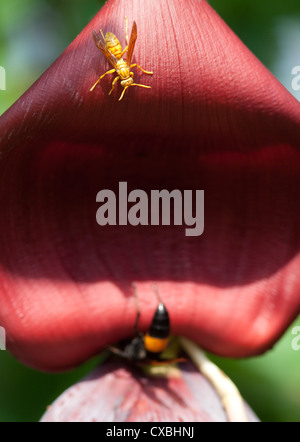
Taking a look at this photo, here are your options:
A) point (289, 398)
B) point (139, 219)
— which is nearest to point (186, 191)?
point (139, 219)

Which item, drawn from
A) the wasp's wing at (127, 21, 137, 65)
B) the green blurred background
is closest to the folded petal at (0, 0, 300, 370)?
the wasp's wing at (127, 21, 137, 65)

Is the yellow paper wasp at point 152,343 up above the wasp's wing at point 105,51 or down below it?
below

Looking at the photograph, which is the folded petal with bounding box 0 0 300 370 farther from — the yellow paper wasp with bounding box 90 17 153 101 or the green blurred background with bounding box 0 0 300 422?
the green blurred background with bounding box 0 0 300 422

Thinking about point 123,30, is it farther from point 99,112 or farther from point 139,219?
point 139,219

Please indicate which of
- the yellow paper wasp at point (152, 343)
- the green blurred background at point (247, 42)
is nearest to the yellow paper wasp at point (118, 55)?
the yellow paper wasp at point (152, 343)

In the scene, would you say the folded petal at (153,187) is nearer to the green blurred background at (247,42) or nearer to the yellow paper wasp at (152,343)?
the yellow paper wasp at (152,343)

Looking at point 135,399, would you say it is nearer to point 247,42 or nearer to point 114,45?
point 114,45
